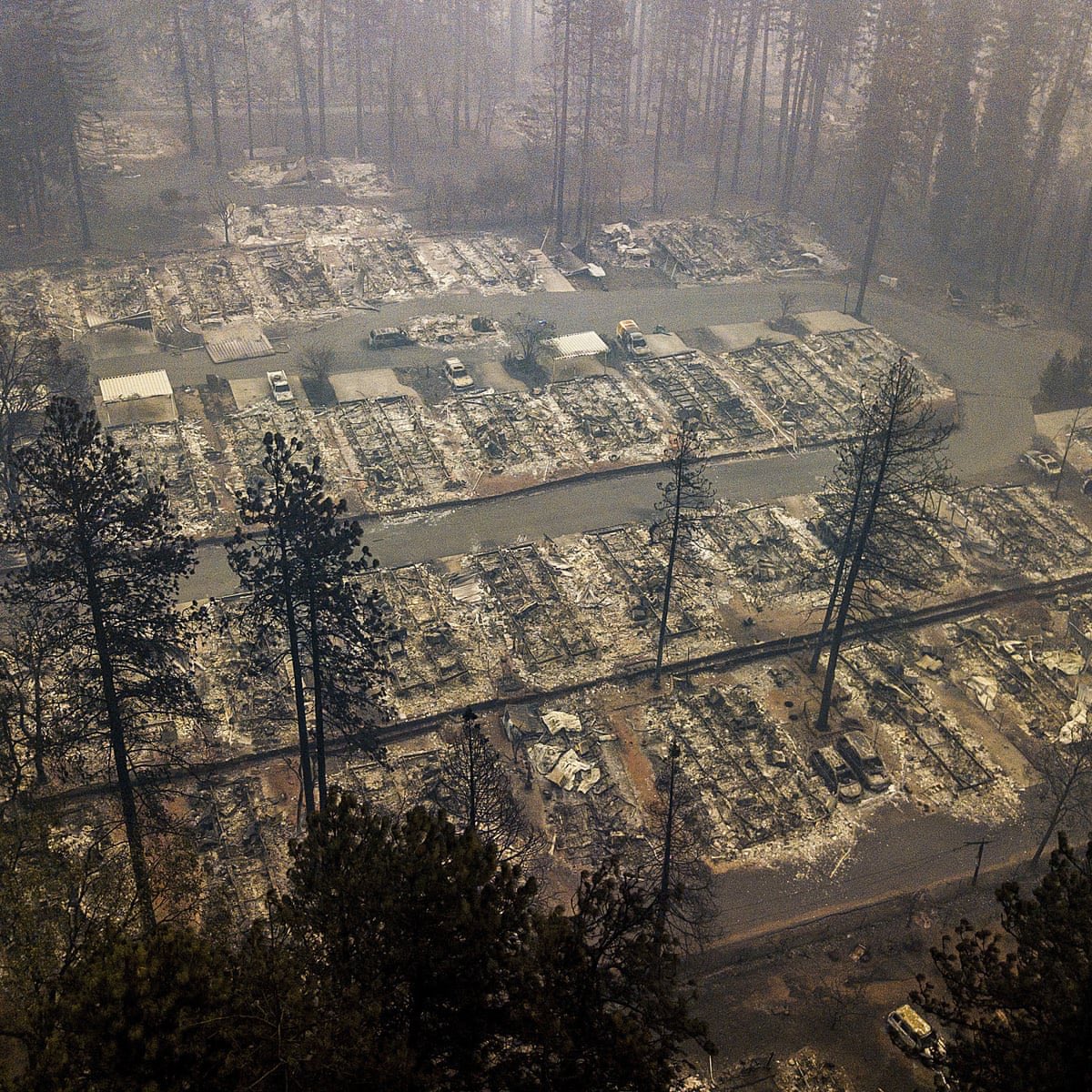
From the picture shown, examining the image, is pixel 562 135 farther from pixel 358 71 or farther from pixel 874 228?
pixel 358 71

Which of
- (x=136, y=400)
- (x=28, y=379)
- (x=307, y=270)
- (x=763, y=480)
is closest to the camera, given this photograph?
(x=763, y=480)

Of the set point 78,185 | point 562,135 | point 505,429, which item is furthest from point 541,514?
point 78,185

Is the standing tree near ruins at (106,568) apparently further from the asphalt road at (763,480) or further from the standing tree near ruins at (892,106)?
the standing tree near ruins at (892,106)

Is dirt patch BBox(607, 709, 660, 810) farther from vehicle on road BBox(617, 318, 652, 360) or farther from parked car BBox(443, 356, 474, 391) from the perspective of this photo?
vehicle on road BBox(617, 318, 652, 360)

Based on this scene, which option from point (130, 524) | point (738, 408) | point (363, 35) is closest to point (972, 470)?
point (738, 408)

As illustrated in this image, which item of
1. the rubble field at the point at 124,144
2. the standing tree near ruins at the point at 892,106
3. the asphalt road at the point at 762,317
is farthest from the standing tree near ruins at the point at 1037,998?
the rubble field at the point at 124,144

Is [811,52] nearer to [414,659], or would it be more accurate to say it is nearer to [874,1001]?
[414,659]

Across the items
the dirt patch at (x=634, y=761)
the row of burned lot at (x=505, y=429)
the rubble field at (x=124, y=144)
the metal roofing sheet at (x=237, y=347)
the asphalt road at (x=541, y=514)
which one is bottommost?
the dirt patch at (x=634, y=761)
